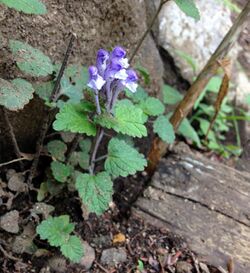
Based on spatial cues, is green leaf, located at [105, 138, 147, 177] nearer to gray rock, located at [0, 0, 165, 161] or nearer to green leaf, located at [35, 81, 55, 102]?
green leaf, located at [35, 81, 55, 102]

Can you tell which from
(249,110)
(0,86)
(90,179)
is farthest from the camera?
(249,110)

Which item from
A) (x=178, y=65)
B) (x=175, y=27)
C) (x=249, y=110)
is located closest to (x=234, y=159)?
(x=249, y=110)

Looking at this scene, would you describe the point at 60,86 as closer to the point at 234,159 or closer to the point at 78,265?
the point at 78,265

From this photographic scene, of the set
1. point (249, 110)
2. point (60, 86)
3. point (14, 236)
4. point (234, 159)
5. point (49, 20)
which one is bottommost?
point (14, 236)

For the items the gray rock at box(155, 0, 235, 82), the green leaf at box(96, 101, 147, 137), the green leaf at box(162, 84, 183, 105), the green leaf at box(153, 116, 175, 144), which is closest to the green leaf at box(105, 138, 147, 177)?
the green leaf at box(96, 101, 147, 137)

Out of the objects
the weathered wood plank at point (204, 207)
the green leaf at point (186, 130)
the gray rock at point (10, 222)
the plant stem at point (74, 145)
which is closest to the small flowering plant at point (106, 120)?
the plant stem at point (74, 145)

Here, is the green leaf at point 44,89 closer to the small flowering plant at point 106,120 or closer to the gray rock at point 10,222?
the small flowering plant at point 106,120

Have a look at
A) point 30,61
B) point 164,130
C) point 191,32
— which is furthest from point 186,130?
point 30,61
